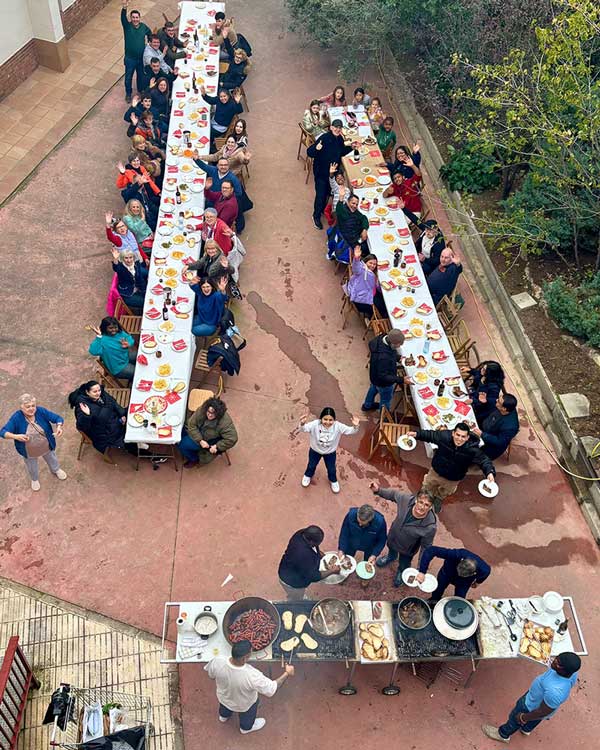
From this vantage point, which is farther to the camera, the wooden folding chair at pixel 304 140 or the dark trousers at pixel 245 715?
the wooden folding chair at pixel 304 140

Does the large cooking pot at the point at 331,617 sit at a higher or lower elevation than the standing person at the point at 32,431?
lower

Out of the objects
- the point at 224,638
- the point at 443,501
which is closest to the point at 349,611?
the point at 224,638

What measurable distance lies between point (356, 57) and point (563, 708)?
14626mm

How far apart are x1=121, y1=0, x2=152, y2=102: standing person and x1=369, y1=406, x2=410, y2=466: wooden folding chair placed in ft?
33.4

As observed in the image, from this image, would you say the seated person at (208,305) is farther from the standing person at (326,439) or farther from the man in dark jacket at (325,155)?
the man in dark jacket at (325,155)

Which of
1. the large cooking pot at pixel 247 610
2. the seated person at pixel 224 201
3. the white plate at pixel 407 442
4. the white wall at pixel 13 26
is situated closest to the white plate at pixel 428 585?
the large cooking pot at pixel 247 610

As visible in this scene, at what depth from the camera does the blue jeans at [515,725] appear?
23.5 ft

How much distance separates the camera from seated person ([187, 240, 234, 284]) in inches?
426

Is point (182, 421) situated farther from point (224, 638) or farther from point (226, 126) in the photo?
point (226, 126)

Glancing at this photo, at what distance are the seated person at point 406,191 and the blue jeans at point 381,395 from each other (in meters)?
4.21

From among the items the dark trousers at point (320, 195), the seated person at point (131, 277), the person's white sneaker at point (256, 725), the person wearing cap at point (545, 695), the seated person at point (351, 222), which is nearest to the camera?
the person wearing cap at point (545, 695)

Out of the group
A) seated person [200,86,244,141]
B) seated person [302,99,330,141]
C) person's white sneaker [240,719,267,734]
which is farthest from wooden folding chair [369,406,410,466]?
seated person [200,86,244,141]

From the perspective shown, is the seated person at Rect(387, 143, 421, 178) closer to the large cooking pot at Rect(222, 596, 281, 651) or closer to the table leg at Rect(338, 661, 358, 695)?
the large cooking pot at Rect(222, 596, 281, 651)

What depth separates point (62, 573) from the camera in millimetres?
8656
